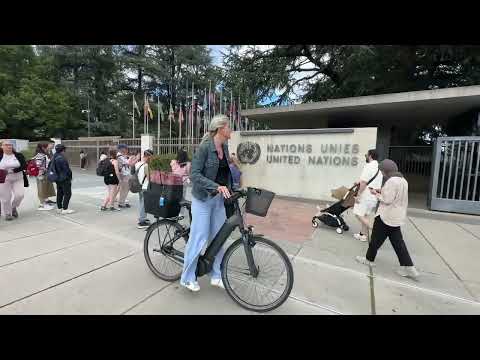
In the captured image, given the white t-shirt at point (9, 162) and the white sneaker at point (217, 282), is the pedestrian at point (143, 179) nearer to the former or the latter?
the white t-shirt at point (9, 162)

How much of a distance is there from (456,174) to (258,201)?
6.82m

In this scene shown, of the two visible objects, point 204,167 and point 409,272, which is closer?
point 204,167

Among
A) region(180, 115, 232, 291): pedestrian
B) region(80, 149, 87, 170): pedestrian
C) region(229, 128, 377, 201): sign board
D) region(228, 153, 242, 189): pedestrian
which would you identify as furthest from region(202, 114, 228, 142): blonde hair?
region(80, 149, 87, 170): pedestrian

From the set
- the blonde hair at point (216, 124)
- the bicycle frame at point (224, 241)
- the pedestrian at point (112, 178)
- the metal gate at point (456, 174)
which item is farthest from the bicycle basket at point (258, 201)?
the metal gate at point (456, 174)

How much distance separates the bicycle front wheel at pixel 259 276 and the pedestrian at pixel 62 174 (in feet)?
15.9

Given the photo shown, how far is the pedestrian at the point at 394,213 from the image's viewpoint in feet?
10.8

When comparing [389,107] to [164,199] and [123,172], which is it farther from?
[164,199]

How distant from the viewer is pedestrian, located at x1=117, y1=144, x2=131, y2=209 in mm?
6363

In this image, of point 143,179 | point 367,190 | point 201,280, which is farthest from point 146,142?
point 201,280

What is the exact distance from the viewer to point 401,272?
3434 millimetres

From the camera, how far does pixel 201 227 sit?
102 inches

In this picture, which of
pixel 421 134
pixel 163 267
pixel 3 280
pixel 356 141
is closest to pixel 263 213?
pixel 163 267

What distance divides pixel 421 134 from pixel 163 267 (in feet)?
67.6

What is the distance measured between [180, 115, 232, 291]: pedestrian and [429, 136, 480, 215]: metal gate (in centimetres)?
677
